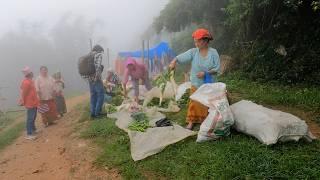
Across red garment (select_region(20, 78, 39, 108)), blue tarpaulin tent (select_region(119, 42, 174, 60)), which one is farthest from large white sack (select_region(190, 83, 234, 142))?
blue tarpaulin tent (select_region(119, 42, 174, 60))

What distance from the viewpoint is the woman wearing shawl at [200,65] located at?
658 centimetres

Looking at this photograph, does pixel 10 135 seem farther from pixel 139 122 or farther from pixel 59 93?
pixel 139 122

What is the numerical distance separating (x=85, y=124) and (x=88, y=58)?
154cm

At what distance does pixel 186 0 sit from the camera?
16719mm

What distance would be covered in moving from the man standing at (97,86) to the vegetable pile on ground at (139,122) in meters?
1.85

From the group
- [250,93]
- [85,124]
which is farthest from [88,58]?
[250,93]

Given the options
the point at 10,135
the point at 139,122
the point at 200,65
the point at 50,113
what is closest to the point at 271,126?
the point at 200,65

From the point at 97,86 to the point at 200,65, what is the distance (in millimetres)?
3730

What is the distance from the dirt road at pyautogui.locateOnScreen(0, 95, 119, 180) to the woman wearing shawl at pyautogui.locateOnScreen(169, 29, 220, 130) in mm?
1737

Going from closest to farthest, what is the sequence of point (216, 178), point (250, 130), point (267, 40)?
1. point (216, 178)
2. point (250, 130)
3. point (267, 40)

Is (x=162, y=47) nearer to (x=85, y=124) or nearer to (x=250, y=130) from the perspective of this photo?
(x=85, y=124)

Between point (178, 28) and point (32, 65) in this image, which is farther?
point (32, 65)

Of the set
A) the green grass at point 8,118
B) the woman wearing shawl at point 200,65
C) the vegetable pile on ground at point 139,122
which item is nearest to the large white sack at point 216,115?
the woman wearing shawl at point 200,65

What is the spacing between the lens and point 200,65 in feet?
22.0
